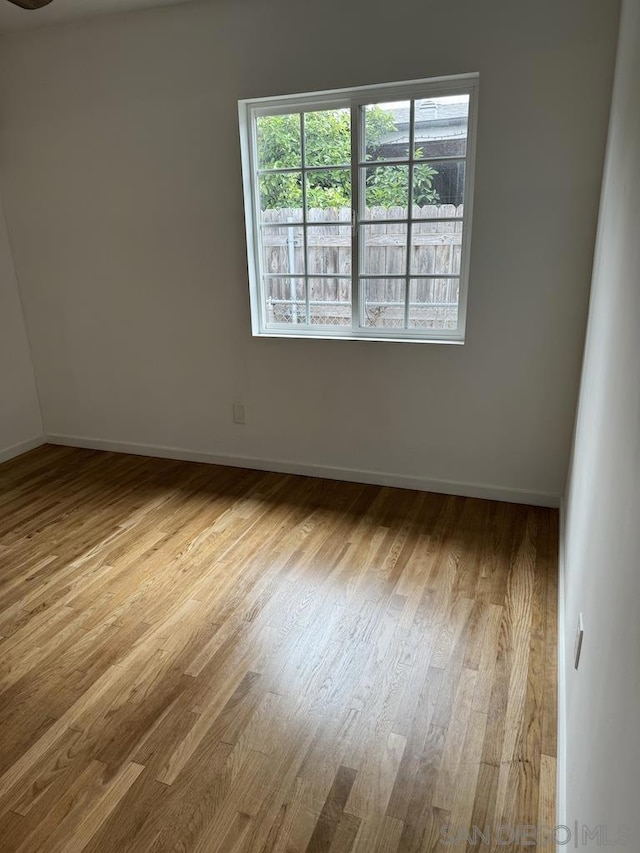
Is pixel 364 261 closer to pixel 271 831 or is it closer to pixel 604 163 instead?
pixel 604 163

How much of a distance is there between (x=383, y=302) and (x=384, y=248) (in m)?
0.29

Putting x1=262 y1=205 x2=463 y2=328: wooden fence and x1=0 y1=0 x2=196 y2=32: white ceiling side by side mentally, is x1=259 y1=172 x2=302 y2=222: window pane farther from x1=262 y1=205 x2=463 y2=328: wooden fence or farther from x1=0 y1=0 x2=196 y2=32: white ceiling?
x1=0 y1=0 x2=196 y2=32: white ceiling

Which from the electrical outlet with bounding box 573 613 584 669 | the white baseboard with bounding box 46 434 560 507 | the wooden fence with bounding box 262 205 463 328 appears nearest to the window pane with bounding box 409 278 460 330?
the wooden fence with bounding box 262 205 463 328

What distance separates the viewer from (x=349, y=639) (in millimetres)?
2061

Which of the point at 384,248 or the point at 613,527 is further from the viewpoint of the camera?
the point at 384,248

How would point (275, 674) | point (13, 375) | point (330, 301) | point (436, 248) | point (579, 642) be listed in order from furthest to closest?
point (13, 375) < point (330, 301) < point (436, 248) < point (275, 674) < point (579, 642)

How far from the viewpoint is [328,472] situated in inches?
135

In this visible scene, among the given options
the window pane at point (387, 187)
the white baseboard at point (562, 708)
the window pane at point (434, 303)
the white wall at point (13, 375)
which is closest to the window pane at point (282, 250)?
the window pane at point (387, 187)

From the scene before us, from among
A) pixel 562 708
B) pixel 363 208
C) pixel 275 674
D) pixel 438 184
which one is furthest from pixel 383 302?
pixel 562 708

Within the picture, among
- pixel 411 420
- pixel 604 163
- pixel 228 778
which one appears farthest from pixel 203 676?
pixel 604 163

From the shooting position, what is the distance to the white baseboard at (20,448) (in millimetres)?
3879

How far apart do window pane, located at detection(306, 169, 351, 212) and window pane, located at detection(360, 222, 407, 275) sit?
20 centimetres

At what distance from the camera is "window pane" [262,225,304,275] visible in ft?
10.5

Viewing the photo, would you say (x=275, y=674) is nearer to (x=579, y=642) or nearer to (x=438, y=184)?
(x=579, y=642)
